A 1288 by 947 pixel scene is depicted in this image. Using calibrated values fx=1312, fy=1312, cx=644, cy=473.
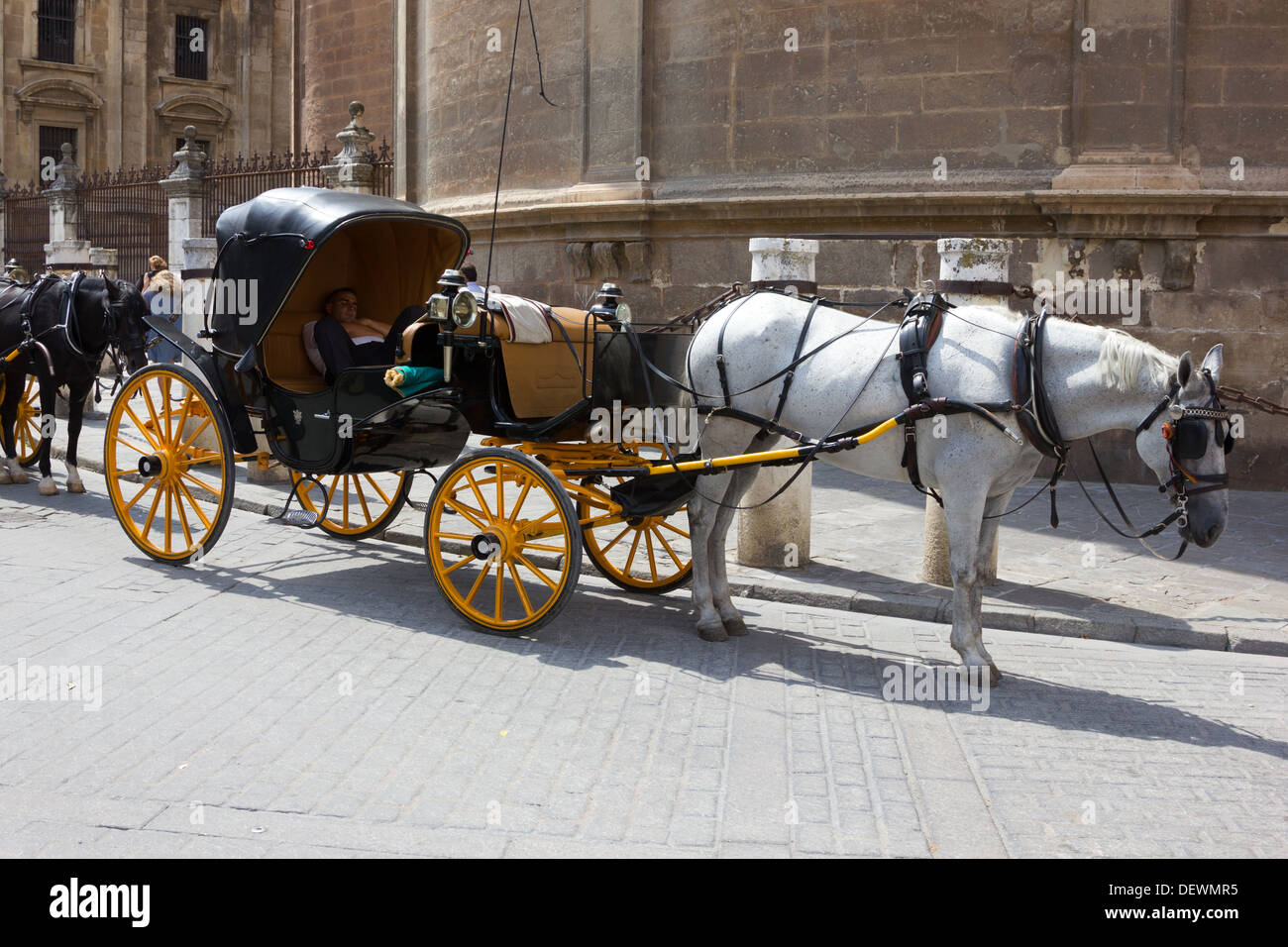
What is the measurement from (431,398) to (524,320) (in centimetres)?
67

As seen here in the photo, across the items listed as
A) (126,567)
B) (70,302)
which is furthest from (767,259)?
(70,302)

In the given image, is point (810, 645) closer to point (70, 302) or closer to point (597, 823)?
point (597, 823)

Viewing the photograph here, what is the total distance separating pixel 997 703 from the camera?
575 centimetres

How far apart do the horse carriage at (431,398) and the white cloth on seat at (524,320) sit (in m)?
0.01

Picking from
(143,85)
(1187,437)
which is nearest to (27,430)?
(1187,437)

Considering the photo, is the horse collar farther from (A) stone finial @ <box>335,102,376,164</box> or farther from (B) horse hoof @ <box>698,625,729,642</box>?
(A) stone finial @ <box>335,102,376,164</box>

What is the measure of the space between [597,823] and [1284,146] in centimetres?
1024

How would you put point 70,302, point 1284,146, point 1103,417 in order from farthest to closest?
1. point 1284,146
2. point 70,302
3. point 1103,417

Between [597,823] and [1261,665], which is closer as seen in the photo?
[597,823]

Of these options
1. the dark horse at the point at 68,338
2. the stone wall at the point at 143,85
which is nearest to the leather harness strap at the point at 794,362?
the dark horse at the point at 68,338

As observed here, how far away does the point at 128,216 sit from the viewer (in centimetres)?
2659

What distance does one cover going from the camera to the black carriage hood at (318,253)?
24.7 ft

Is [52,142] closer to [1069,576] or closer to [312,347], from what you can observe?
[312,347]

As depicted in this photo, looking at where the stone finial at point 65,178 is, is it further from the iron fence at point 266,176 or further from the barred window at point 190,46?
the barred window at point 190,46
